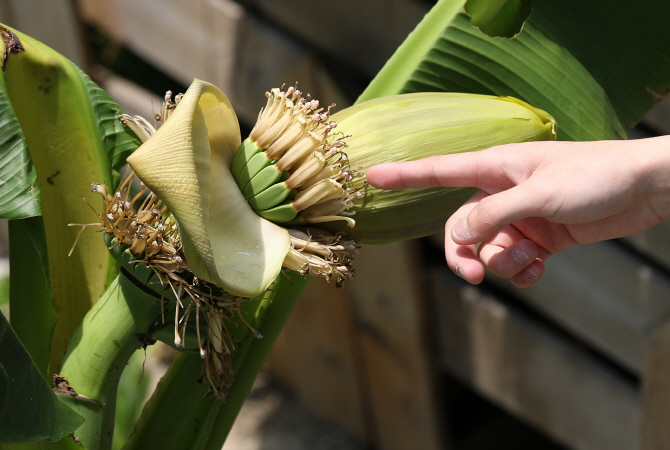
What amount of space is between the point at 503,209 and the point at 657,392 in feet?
3.56

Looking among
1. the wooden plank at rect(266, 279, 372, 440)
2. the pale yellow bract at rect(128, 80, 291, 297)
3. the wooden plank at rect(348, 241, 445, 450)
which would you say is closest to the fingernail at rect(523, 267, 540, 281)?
the pale yellow bract at rect(128, 80, 291, 297)

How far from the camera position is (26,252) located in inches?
23.5

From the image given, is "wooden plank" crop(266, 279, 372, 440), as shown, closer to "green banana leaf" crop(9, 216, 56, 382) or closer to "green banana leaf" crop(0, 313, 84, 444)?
"green banana leaf" crop(9, 216, 56, 382)

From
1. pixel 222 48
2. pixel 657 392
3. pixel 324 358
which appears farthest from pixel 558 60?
pixel 324 358

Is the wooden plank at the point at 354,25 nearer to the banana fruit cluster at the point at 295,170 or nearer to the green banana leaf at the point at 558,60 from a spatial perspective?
the green banana leaf at the point at 558,60

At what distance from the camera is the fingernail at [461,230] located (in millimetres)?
479

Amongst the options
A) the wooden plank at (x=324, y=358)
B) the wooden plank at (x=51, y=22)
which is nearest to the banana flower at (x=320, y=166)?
the wooden plank at (x=324, y=358)

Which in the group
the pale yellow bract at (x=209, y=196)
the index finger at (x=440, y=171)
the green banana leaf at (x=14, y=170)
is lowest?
the green banana leaf at (x=14, y=170)

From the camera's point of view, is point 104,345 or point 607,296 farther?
point 607,296

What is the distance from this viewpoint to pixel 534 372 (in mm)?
1493

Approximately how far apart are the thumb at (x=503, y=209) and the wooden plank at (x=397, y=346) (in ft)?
3.55

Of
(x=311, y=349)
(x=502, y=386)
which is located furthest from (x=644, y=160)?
(x=311, y=349)

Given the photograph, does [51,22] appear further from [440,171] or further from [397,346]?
[440,171]

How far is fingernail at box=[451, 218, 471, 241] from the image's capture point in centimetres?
48
